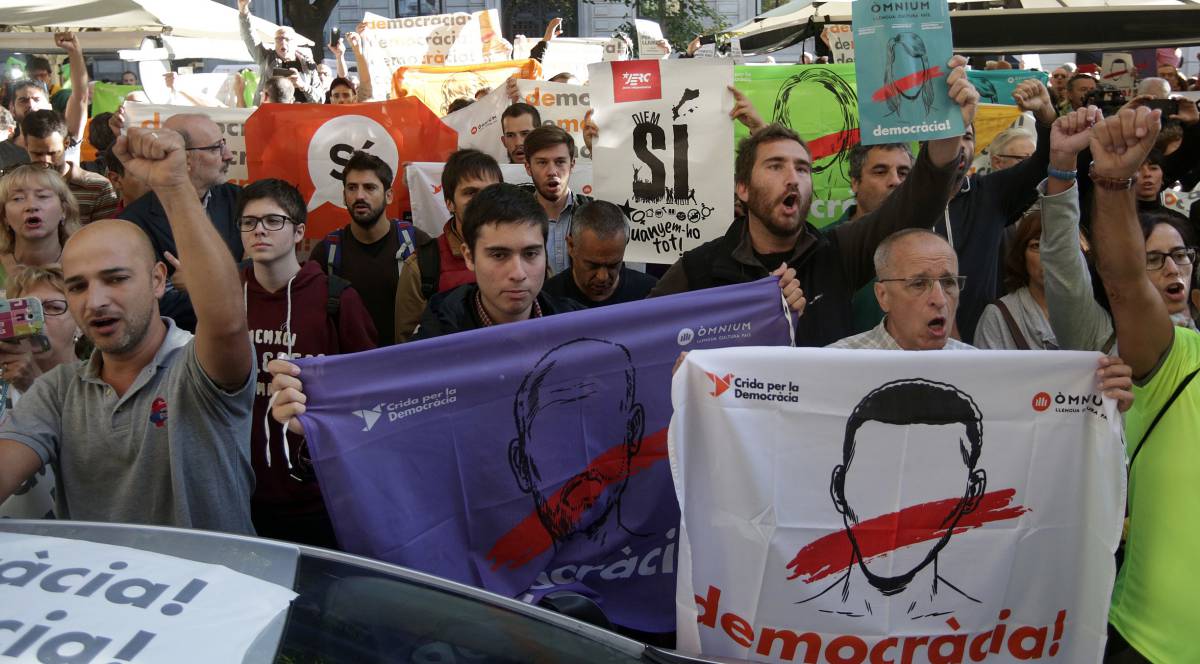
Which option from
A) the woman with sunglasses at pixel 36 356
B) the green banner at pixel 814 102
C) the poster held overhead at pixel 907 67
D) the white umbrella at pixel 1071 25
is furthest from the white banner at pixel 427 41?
the poster held overhead at pixel 907 67

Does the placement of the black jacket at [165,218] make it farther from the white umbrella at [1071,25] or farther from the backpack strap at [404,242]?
the white umbrella at [1071,25]

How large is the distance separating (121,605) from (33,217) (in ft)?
12.7

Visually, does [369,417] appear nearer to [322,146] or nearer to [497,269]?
[497,269]

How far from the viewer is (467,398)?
132 inches

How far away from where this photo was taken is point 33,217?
17.2 feet

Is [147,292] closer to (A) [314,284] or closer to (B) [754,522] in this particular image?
(A) [314,284]

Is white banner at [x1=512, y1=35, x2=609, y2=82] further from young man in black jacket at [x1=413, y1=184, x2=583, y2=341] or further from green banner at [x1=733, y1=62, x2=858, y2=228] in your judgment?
young man in black jacket at [x1=413, y1=184, x2=583, y2=341]

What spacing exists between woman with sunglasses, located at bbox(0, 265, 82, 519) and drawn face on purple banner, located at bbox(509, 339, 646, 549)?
4.59ft

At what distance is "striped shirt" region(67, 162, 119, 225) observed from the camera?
704 cm

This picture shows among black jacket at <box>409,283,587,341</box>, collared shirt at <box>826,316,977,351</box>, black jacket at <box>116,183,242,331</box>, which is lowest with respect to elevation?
collared shirt at <box>826,316,977,351</box>

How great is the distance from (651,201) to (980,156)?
323cm

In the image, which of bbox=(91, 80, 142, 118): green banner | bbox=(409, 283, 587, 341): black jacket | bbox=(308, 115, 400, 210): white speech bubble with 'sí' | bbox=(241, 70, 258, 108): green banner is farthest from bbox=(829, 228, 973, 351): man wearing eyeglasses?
bbox=(241, 70, 258, 108): green banner

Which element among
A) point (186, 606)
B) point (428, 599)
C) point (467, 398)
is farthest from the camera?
point (467, 398)

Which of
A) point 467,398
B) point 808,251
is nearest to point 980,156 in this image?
point 808,251
